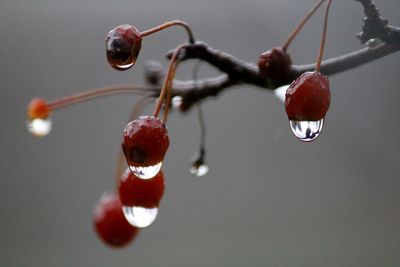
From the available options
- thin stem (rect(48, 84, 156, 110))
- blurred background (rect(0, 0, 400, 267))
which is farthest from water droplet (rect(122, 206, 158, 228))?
blurred background (rect(0, 0, 400, 267))

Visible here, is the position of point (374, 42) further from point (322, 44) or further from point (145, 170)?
point (145, 170)

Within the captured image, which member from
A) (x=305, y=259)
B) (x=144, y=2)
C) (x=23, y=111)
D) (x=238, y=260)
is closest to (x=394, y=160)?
(x=305, y=259)

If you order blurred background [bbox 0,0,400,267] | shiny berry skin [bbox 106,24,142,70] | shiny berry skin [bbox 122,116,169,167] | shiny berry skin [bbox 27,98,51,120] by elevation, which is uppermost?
blurred background [bbox 0,0,400,267]

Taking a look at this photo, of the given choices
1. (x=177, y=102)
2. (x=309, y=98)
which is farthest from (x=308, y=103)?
(x=177, y=102)

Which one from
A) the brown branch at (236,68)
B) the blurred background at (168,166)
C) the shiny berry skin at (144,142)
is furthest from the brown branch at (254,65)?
the blurred background at (168,166)

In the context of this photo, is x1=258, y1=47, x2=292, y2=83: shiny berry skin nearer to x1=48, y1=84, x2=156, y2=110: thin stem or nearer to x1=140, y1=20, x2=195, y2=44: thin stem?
x1=140, y1=20, x2=195, y2=44: thin stem

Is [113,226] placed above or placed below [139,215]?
above

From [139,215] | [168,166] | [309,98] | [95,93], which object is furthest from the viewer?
[168,166]
